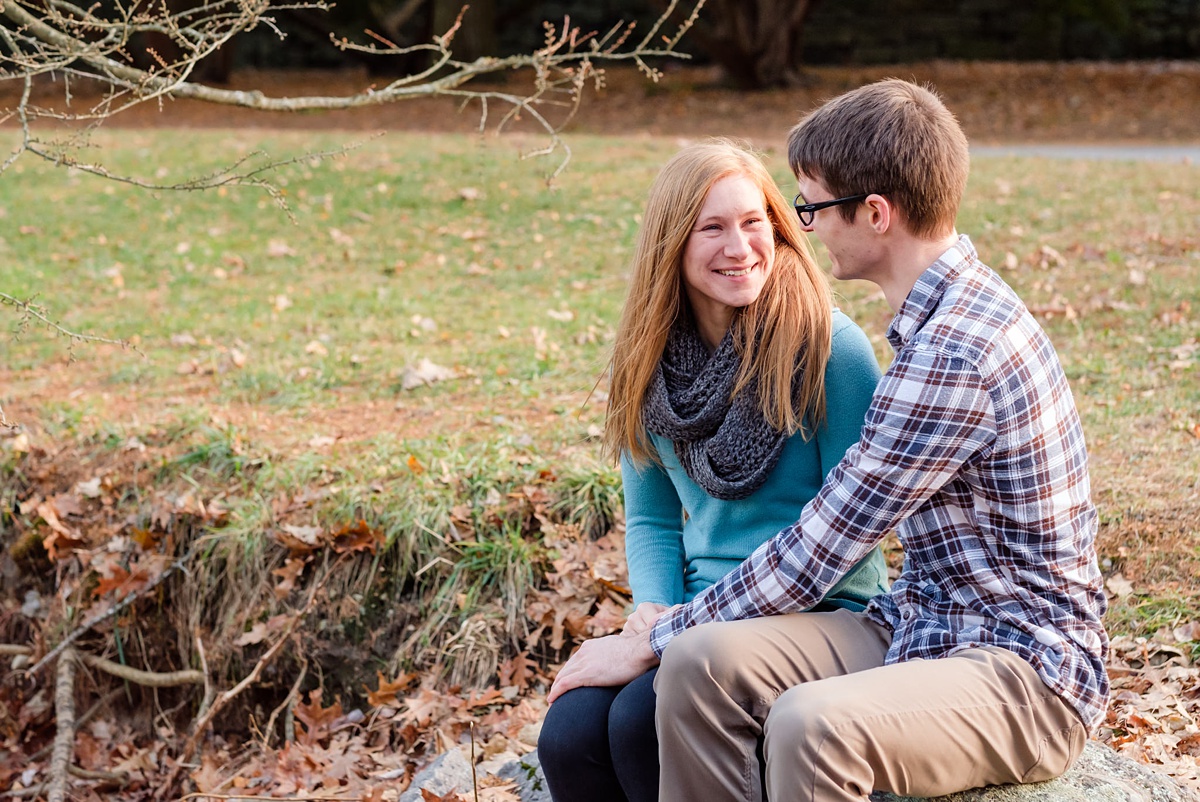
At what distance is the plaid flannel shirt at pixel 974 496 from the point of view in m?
1.99

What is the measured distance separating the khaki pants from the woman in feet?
0.82

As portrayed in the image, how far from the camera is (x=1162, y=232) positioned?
7020 mm

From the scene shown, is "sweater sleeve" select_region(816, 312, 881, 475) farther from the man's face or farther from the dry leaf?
the dry leaf

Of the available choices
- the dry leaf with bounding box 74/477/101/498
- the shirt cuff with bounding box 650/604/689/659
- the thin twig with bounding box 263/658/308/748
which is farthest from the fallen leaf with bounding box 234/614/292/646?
the shirt cuff with bounding box 650/604/689/659

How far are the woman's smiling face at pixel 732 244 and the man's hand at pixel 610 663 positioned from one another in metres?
0.76

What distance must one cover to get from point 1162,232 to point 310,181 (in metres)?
6.48

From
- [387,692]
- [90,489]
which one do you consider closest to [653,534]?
[387,692]

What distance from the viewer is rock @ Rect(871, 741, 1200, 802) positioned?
6.87ft

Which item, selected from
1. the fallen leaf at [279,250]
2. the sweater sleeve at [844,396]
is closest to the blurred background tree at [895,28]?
the fallen leaf at [279,250]

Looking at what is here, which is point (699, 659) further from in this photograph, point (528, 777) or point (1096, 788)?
point (528, 777)

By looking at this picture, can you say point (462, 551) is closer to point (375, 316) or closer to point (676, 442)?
point (676, 442)

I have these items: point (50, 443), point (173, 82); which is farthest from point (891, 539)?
point (50, 443)

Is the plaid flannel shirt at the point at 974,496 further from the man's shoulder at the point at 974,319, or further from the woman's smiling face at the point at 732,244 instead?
the woman's smiling face at the point at 732,244

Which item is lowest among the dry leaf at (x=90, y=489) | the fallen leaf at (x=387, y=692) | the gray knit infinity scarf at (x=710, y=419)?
the fallen leaf at (x=387, y=692)
